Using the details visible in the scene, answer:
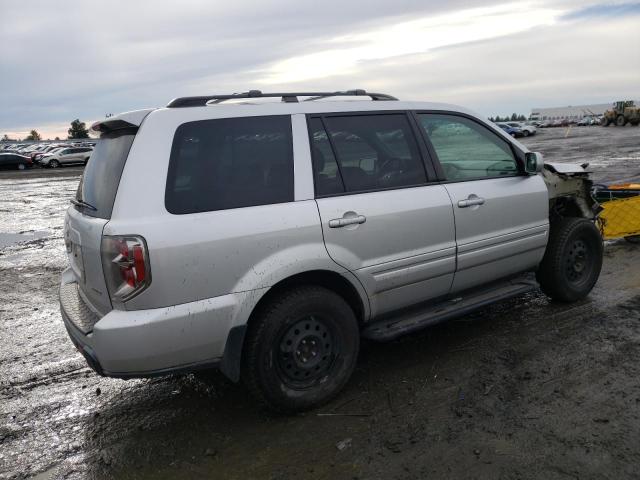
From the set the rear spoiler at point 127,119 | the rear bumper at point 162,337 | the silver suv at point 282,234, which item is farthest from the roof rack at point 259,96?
the rear bumper at point 162,337

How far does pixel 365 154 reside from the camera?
3930 mm

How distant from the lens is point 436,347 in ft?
14.8

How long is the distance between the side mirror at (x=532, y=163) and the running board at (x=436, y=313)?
95 cm

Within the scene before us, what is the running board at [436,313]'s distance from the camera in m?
3.86

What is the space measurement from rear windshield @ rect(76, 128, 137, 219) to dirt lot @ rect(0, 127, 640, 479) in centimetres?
140

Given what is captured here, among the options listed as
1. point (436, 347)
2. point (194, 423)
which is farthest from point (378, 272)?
point (194, 423)

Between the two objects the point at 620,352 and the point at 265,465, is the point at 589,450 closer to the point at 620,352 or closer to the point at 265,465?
the point at 620,352

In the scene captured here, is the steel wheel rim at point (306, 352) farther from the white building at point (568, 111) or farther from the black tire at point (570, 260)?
the white building at point (568, 111)

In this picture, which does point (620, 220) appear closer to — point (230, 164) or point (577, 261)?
point (577, 261)

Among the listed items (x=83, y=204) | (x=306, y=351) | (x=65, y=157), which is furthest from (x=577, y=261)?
(x=65, y=157)

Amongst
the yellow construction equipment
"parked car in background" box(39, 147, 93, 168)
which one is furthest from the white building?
the yellow construction equipment

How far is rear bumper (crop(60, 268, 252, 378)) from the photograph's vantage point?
2.97 meters

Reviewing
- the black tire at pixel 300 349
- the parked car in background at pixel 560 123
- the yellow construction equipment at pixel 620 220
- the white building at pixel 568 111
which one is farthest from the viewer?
the white building at pixel 568 111

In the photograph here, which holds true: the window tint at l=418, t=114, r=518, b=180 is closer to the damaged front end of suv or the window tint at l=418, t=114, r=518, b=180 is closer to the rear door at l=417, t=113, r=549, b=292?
the rear door at l=417, t=113, r=549, b=292
